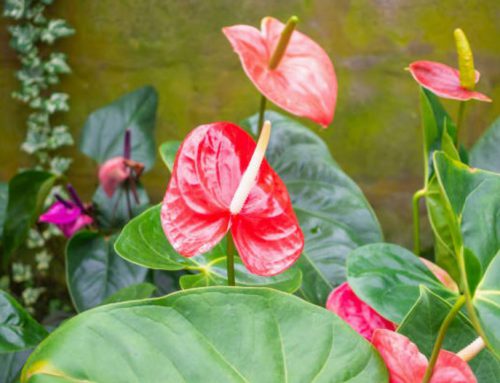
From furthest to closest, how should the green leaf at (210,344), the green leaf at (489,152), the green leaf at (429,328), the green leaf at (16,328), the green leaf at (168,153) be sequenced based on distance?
the green leaf at (489,152), the green leaf at (168,153), the green leaf at (16,328), the green leaf at (429,328), the green leaf at (210,344)

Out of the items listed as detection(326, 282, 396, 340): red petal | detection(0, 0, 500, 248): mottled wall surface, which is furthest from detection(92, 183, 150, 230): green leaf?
detection(326, 282, 396, 340): red petal

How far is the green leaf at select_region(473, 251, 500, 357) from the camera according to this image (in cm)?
43

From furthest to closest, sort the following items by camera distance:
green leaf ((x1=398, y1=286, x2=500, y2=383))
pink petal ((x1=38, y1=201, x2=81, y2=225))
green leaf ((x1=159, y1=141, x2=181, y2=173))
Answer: pink petal ((x1=38, y1=201, x2=81, y2=225)) < green leaf ((x1=159, y1=141, x2=181, y2=173)) < green leaf ((x1=398, y1=286, x2=500, y2=383))

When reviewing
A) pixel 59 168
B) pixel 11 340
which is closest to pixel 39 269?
pixel 59 168

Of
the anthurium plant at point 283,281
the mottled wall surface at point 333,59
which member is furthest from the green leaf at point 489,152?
the mottled wall surface at point 333,59

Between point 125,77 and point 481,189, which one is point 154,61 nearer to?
point 125,77

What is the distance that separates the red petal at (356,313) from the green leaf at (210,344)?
17 centimetres

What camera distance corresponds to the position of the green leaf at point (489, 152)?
881 mm

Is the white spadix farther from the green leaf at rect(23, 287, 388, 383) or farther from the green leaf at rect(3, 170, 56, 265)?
the green leaf at rect(3, 170, 56, 265)

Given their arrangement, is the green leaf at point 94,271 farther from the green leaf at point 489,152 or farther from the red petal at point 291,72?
the green leaf at point 489,152

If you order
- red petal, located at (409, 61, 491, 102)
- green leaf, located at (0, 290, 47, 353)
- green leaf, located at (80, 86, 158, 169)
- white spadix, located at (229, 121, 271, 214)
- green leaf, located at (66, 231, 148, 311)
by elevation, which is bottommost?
green leaf, located at (66, 231, 148, 311)

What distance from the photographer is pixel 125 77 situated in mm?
1198

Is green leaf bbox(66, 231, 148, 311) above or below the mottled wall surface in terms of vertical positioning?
below

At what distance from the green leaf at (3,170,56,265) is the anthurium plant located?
0.89 feet
